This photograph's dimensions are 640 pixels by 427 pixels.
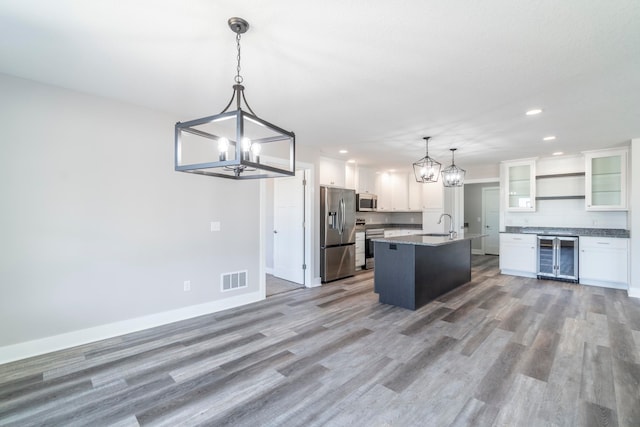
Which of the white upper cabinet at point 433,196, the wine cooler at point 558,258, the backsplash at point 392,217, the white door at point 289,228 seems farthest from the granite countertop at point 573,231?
the white door at point 289,228

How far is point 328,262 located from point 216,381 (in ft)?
11.3

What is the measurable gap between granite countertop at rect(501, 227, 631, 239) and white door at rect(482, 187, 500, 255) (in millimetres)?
2710

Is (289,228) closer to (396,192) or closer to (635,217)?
(396,192)

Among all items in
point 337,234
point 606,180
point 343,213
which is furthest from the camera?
point 343,213

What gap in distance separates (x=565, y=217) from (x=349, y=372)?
6.09 m

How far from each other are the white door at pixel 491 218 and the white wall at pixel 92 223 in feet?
26.8

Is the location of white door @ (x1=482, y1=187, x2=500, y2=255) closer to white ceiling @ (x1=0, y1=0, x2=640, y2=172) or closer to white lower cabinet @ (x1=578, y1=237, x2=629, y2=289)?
white lower cabinet @ (x1=578, y1=237, x2=629, y2=289)

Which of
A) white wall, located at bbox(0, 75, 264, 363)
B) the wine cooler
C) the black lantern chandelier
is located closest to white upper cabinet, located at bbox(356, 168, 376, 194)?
the black lantern chandelier

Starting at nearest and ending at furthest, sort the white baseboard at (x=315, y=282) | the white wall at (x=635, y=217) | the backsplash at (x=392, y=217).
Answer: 1. the white wall at (x=635, y=217)
2. the white baseboard at (x=315, y=282)
3. the backsplash at (x=392, y=217)

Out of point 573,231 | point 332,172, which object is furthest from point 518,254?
point 332,172

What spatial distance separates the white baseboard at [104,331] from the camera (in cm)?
264

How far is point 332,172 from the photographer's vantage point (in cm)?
611

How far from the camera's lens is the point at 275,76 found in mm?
2600

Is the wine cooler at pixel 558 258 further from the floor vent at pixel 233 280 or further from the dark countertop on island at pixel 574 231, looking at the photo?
the floor vent at pixel 233 280
